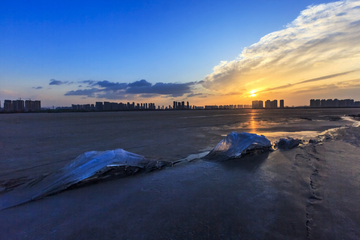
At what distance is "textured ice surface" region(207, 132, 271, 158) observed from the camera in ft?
19.2

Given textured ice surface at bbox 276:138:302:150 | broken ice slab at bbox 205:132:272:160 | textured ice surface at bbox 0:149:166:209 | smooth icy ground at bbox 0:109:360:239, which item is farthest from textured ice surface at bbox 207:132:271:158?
textured ice surface at bbox 0:149:166:209

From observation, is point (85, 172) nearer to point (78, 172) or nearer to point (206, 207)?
point (78, 172)

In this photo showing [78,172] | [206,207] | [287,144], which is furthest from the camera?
[287,144]

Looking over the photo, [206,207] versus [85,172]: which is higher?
[85,172]

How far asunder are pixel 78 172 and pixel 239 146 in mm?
5036

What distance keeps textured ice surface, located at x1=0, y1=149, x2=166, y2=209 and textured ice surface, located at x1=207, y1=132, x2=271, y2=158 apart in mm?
2236

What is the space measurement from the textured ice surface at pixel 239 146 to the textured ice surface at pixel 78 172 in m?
2.24

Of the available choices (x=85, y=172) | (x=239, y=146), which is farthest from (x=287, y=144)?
(x=85, y=172)

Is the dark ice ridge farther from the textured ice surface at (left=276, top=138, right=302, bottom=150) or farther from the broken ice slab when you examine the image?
the textured ice surface at (left=276, top=138, right=302, bottom=150)

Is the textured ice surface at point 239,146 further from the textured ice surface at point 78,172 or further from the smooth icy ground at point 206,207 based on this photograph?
the textured ice surface at point 78,172

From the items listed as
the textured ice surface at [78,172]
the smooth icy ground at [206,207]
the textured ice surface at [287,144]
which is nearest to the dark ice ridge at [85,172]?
the textured ice surface at [78,172]

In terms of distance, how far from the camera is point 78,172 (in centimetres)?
397

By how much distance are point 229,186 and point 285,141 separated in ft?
16.8

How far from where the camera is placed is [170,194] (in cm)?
332
